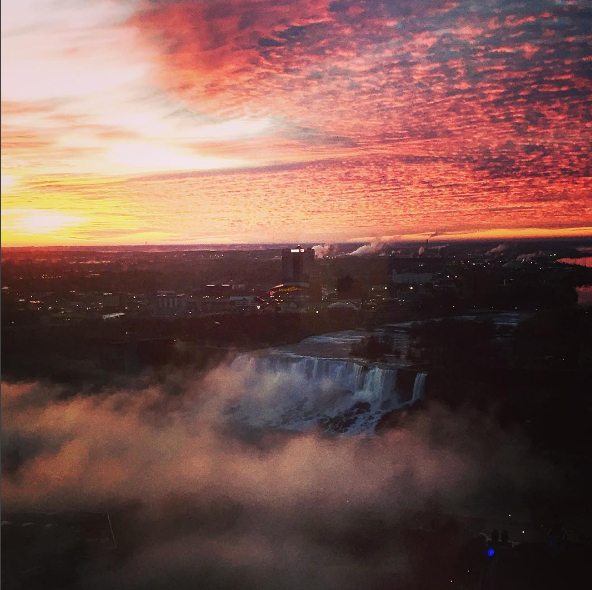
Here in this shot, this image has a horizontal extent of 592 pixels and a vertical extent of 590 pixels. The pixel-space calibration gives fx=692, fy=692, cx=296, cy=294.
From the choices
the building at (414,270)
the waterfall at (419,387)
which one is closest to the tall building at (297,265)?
the building at (414,270)

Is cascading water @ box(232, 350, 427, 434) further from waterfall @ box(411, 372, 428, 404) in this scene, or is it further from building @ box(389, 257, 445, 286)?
building @ box(389, 257, 445, 286)

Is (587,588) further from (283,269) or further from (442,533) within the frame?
(283,269)

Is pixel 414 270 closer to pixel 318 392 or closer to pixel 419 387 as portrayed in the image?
pixel 318 392

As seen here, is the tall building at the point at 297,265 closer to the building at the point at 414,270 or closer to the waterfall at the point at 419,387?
the building at the point at 414,270

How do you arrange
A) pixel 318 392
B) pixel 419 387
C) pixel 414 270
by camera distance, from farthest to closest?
pixel 414 270 → pixel 318 392 → pixel 419 387

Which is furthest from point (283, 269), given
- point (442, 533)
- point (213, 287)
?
point (442, 533)

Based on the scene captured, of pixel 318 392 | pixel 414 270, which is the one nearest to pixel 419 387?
pixel 318 392

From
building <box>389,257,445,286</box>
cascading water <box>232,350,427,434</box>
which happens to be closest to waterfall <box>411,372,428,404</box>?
cascading water <box>232,350,427,434</box>
